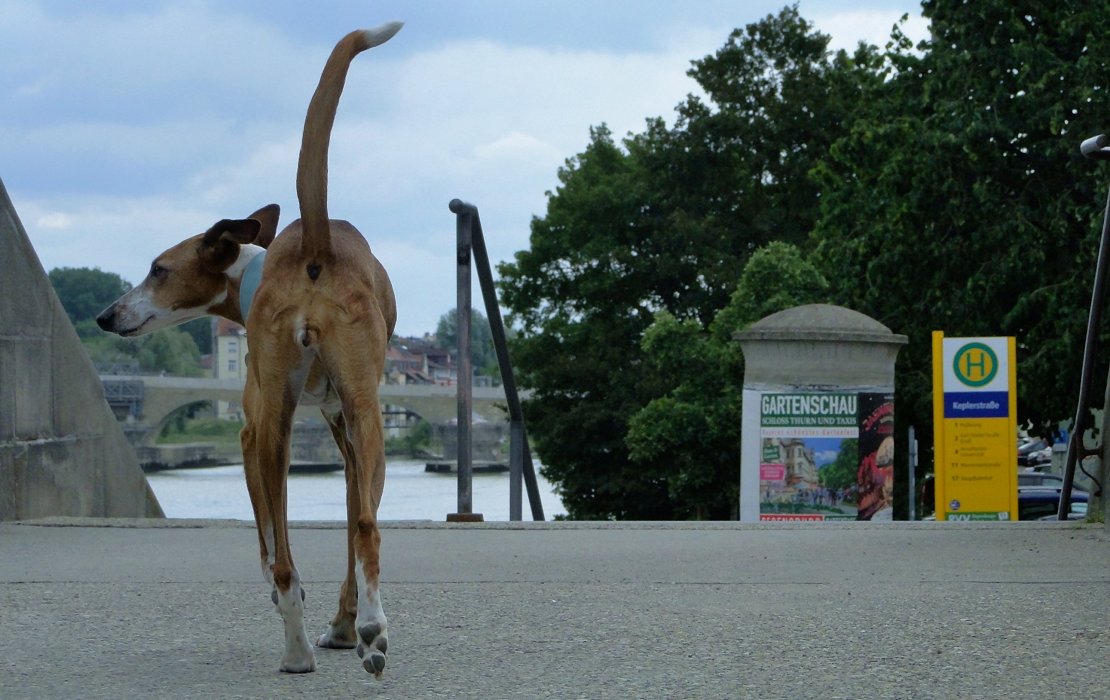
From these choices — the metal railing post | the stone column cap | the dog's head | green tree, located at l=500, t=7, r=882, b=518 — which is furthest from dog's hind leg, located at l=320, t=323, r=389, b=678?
green tree, located at l=500, t=7, r=882, b=518

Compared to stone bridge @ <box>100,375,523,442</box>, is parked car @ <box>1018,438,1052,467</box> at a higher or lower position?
lower

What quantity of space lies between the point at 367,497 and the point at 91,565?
318 centimetres

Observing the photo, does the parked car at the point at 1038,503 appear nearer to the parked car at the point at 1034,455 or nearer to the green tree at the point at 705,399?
the green tree at the point at 705,399

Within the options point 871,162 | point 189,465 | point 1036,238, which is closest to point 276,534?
point 1036,238

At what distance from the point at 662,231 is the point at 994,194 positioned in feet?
61.0

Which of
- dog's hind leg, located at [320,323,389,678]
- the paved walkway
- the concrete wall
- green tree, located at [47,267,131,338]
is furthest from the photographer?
green tree, located at [47,267,131,338]

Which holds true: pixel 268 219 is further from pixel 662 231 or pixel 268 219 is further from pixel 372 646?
pixel 662 231

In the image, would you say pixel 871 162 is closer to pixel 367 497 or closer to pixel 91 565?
pixel 91 565

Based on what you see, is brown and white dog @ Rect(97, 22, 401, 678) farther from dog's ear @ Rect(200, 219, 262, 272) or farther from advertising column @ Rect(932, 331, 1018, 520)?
advertising column @ Rect(932, 331, 1018, 520)

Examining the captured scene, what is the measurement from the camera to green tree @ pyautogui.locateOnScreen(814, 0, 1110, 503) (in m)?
28.1

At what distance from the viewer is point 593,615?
5.54 metres

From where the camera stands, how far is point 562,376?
45.8 meters

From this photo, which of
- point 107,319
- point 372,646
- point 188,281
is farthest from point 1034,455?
point 372,646

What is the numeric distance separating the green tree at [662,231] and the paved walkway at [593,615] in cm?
3655
